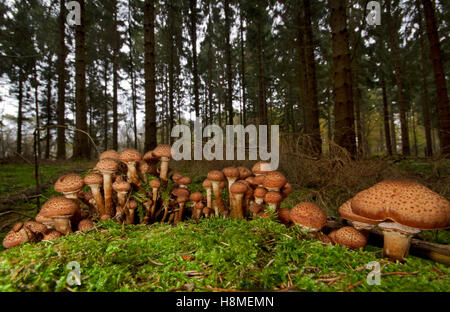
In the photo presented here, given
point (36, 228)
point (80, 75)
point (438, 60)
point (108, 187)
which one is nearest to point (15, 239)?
point (36, 228)

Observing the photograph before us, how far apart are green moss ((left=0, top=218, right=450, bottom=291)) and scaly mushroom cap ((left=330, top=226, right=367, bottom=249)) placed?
3.1 inches

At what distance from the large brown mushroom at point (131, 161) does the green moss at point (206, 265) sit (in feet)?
2.71

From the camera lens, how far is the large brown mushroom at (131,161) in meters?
2.07

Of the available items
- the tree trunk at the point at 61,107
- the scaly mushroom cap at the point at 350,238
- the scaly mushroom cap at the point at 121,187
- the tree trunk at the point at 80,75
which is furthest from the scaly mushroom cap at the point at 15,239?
the tree trunk at the point at 61,107

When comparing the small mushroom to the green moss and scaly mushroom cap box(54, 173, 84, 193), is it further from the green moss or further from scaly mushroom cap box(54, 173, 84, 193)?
the green moss

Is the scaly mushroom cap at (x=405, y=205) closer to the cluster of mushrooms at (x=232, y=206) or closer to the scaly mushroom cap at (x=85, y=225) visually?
the cluster of mushrooms at (x=232, y=206)

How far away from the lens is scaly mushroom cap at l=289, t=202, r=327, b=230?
1417 mm

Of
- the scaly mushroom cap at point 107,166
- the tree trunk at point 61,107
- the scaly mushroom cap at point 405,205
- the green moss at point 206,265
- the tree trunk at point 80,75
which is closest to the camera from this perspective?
the green moss at point 206,265

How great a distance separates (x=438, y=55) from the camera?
637cm

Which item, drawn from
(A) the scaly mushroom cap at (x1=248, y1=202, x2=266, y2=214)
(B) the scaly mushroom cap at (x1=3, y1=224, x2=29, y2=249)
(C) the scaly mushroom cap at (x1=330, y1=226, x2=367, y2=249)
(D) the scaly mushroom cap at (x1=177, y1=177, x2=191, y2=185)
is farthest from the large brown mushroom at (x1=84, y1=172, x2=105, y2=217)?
(C) the scaly mushroom cap at (x1=330, y1=226, x2=367, y2=249)

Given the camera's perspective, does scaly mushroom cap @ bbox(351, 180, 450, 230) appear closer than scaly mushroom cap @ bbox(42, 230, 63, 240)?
Yes
